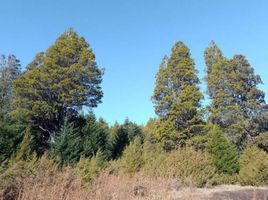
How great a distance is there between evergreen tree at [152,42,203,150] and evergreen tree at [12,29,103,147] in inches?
204

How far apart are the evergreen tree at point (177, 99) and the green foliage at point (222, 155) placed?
300cm

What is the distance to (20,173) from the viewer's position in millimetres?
5805

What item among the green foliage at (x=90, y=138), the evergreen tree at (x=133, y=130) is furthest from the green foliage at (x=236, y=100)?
the evergreen tree at (x=133, y=130)

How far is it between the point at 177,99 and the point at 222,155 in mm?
5985

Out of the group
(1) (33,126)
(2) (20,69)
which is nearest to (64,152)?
(1) (33,126)

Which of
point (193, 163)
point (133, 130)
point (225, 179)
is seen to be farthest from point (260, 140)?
point (133, 130)

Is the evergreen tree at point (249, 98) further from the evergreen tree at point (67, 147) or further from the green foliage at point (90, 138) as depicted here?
the evergreen tree at point (67, 147)

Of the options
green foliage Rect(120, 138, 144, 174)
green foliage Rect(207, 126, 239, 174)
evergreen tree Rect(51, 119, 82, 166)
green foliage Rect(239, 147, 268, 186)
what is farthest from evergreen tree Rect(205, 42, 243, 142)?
evergreen tree Rect(51, 119, 82, 166)

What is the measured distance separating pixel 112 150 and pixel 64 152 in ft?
33.5

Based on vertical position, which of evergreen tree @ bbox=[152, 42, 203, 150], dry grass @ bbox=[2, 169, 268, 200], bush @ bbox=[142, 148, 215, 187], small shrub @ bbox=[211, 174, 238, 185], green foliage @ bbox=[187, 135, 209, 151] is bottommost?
dry grass @ bbox=[2, 169, 268, 200]

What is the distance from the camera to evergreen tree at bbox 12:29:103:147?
22.8 metres

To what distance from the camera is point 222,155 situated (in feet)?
68.0

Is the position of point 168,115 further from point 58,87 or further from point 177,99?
point 58,87

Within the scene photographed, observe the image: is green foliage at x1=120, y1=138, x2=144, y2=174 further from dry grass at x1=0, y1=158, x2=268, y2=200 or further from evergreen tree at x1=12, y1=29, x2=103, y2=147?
dry grass at x1=0, y1=158, x2=268, y2=200
